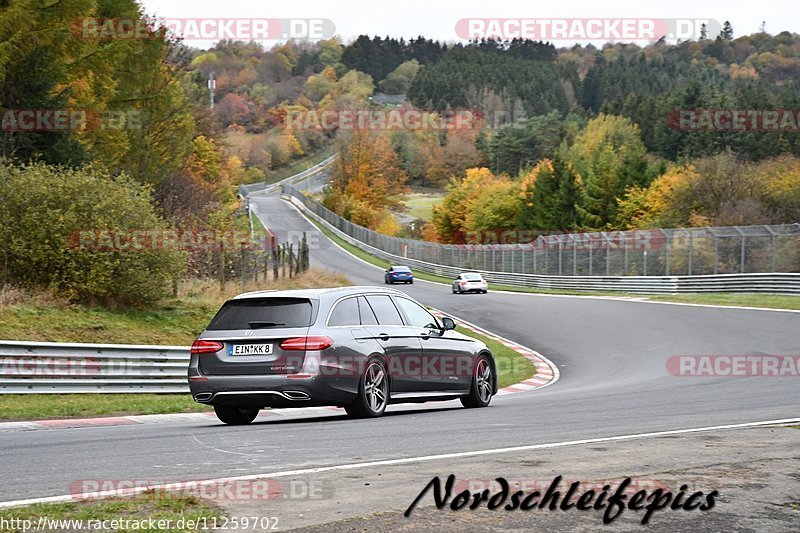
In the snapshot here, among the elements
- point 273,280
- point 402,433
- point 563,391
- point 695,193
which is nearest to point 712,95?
point 695,193

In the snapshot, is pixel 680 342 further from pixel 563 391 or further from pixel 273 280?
pixel 273 280

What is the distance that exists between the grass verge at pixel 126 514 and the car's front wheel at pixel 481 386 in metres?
8.25

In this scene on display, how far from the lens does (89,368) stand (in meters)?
17.2

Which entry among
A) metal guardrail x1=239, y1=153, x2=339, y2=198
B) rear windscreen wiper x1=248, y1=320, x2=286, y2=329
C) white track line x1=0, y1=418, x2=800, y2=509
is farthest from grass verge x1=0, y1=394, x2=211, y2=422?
metal guardrail x1=239, y1=153, x2=339, y2=198

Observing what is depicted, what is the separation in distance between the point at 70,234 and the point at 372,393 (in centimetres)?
1201

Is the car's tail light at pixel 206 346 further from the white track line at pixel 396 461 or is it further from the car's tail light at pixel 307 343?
the white track line at pixel 396 461

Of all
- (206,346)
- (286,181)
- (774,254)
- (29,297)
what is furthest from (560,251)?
(286,181)

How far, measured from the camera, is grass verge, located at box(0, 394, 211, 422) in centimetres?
1426

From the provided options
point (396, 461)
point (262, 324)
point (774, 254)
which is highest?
point (262, 324)

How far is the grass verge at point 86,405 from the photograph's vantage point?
14.3 meters

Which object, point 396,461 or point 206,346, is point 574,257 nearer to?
point 206,346

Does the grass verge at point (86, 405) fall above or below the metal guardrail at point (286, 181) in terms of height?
above

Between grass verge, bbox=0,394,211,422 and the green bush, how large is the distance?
5702 millimetres

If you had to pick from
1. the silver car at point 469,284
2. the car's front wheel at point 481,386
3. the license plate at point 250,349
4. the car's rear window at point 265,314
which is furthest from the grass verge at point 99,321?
the silver car at point 469,284
